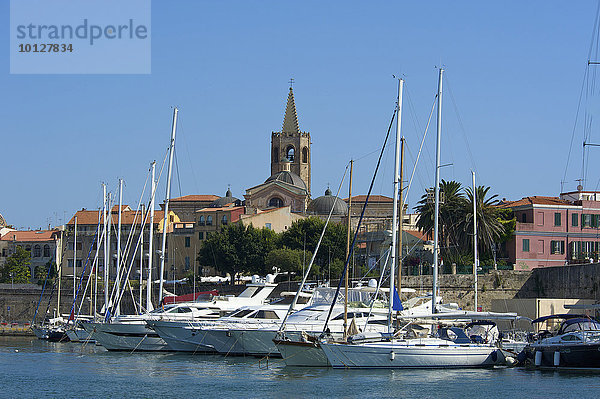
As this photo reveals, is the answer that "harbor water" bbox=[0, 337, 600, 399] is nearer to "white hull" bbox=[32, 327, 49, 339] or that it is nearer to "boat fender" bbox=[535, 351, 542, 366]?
"boat fender" bbox=[535, 351, 542, 366]

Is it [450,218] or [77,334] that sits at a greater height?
[450,218]

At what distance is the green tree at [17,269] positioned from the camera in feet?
342

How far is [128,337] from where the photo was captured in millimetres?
47031

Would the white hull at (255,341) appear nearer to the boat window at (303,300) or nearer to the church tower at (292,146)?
the boat window at (303,300)

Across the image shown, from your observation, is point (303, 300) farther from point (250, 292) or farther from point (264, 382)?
point (264, 382)

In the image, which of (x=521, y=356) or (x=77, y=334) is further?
(x=77, y=334)

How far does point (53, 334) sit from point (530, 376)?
37633mm

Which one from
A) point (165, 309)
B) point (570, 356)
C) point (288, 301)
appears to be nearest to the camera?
point (570, 356)

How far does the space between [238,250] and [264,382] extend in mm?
57208

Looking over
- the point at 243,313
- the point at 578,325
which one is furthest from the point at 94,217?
the point at 578,325

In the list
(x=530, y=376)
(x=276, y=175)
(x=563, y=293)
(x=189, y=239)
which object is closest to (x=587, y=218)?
(x=563, y=293)

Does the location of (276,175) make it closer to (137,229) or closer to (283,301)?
(137,229)

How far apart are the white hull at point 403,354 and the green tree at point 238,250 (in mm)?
54525

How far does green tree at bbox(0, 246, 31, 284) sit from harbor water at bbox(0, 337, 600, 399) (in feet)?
215
